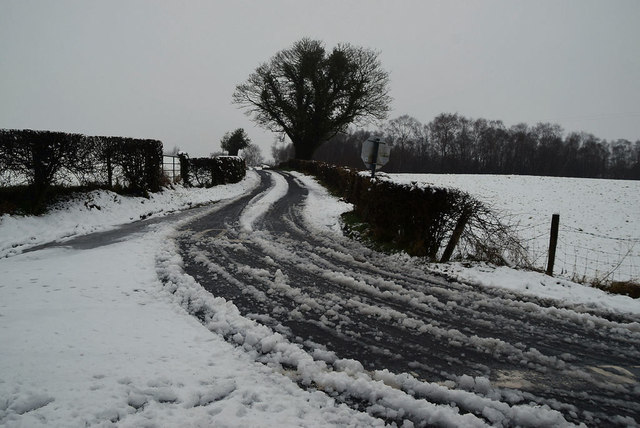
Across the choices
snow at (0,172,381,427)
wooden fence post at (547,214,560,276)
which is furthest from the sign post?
snow at (0,172,381,427)

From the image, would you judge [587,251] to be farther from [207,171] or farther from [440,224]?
[207,171]

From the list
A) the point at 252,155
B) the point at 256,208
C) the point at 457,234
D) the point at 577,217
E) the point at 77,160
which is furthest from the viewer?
the point at 252,155

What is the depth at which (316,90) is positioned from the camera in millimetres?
36500

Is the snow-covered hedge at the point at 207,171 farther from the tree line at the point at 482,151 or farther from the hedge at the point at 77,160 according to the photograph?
the tree line at the point at 482,151

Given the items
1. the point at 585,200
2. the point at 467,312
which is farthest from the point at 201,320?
the point at 585,200

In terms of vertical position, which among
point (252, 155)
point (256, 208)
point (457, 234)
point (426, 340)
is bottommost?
point (426, 340)

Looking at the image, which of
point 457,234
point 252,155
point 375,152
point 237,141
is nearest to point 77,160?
point 375,152

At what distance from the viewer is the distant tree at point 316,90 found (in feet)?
116

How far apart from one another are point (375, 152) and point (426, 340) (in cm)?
819

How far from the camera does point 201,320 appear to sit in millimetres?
4238

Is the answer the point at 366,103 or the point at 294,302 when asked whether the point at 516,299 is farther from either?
the point at 366,103

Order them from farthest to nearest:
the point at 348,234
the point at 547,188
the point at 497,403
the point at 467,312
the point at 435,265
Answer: the point at 547,188
the point at 348,234
the point at 435,265
the point at 467,312
the point at 497,403

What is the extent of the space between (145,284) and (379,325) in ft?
12.1

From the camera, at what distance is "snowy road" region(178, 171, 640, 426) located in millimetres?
2908
